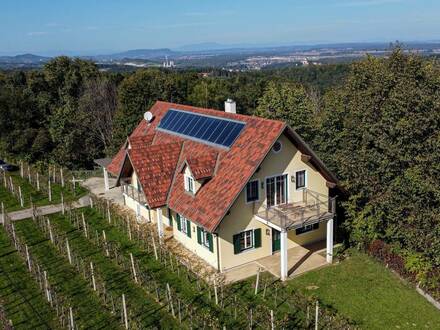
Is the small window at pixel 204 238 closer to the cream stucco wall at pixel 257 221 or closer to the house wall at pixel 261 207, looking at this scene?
the cream stucco wall at pixel 257 221

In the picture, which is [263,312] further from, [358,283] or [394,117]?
[394,117]

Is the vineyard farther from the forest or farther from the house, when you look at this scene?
the forest

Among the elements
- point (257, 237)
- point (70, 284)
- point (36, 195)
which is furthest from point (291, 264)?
point (36, 195)

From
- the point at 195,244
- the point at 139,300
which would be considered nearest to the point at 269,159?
the point at 195,244

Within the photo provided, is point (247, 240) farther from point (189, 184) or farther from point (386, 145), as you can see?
point (386, 145)

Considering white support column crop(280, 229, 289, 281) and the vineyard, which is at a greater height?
white support column crop(280, 229, 289, 281)

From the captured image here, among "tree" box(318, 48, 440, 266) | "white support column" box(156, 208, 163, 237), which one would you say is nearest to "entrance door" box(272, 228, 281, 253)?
"tree" box(318, 48, 440, 266)
